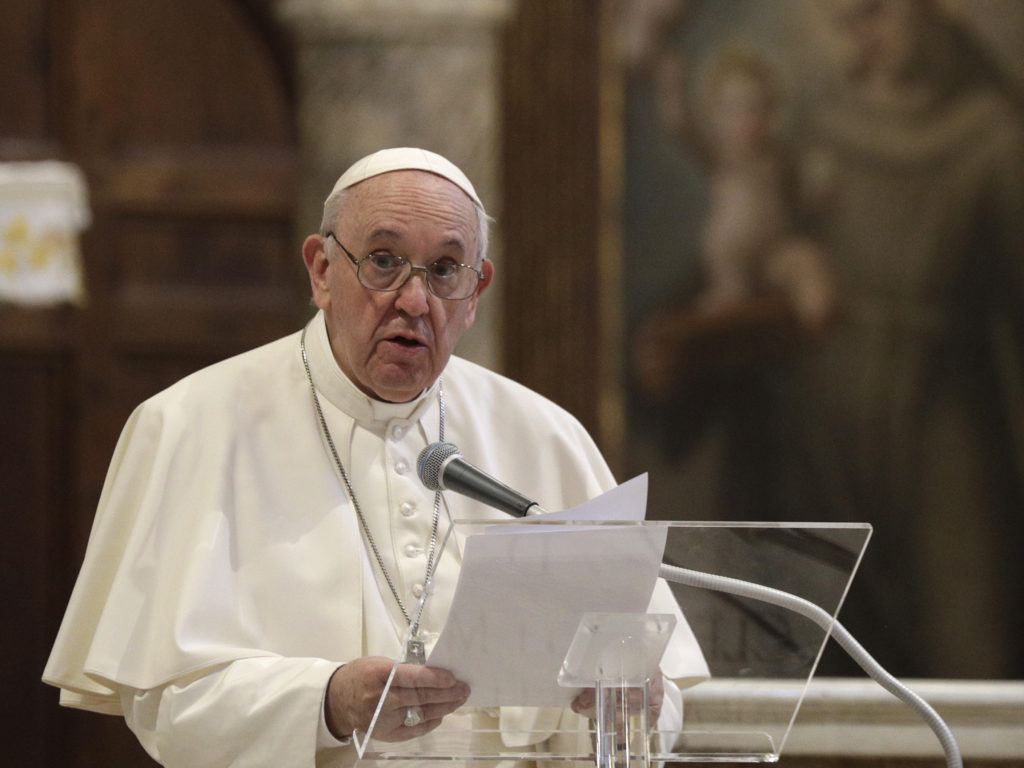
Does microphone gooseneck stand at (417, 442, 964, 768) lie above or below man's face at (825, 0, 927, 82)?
below

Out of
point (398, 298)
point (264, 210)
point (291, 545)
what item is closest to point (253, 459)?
point (291, 545)

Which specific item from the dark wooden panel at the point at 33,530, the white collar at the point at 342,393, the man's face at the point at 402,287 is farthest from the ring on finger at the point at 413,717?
the dark wooden panel at the point at 33,530

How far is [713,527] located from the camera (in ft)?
6.41

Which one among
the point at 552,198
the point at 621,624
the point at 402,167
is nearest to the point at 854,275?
the point at 552,198

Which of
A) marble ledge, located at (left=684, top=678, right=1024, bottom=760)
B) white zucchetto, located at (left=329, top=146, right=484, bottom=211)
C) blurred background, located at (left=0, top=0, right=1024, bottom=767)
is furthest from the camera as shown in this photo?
blurred background, located at (left=0, top=0, right=1024, bottom=767)

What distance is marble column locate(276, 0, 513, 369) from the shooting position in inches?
189

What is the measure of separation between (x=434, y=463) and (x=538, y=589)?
35 cm

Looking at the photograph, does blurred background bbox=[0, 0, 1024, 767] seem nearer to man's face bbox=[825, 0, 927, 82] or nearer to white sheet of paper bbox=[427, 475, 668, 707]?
man's face bbox=[825, 0, 927, 82]

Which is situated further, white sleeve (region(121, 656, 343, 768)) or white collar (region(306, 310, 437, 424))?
white collar (region(306, 310, 437, 424))

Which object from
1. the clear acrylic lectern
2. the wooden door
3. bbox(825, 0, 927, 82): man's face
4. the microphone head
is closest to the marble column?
the wooden door

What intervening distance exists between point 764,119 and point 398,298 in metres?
2.88

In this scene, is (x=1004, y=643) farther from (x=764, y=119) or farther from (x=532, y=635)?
(x=532, y=635)

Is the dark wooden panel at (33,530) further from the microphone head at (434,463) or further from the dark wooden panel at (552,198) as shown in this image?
the microphone head at (434,463)

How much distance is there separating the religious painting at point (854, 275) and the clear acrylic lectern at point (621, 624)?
2.98 meters
